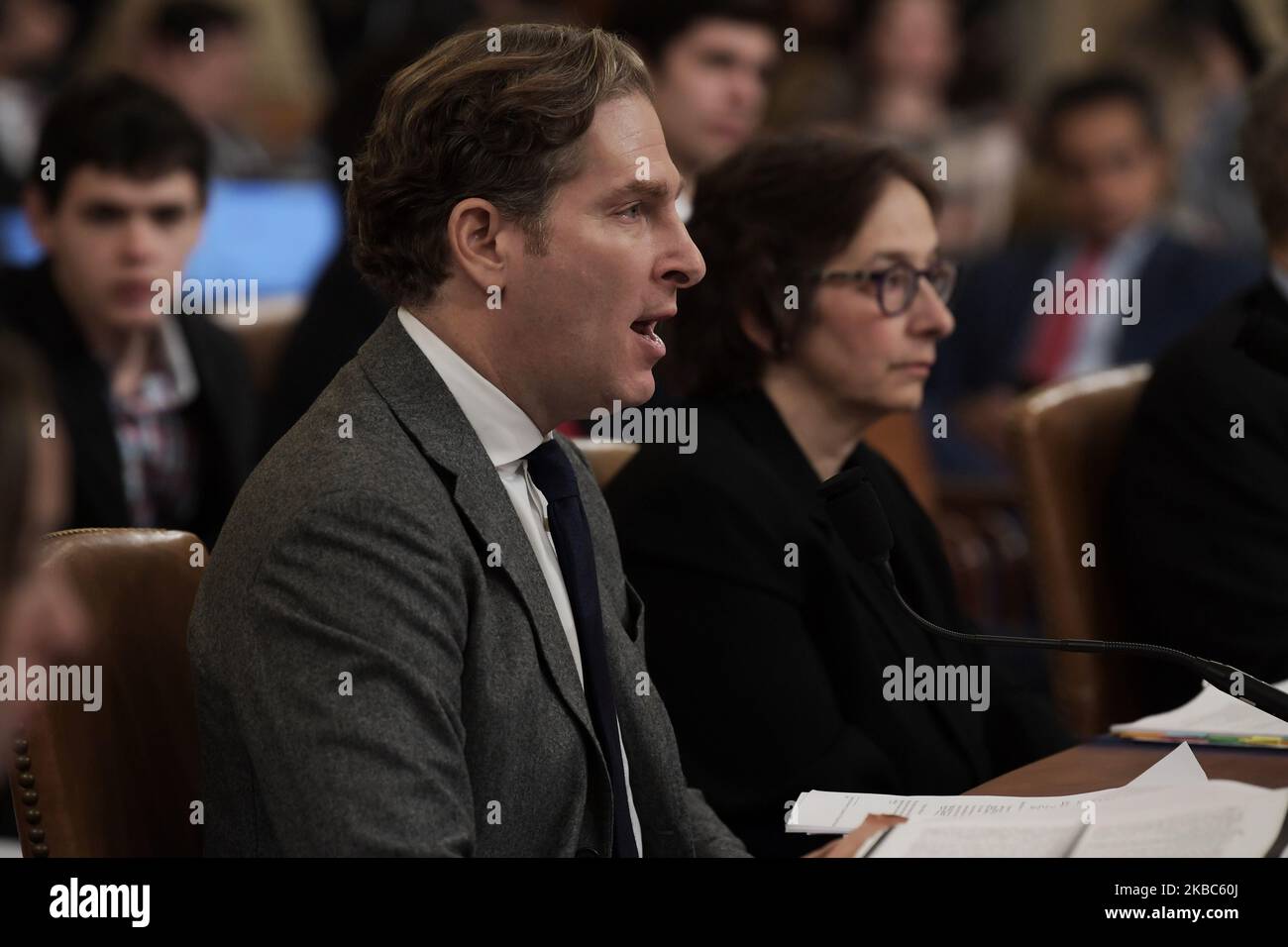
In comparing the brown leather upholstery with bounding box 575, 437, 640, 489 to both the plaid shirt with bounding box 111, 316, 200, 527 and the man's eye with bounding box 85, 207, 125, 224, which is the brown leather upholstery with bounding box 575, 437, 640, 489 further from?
the man's eye with bounding box 85, 207, 125, 224

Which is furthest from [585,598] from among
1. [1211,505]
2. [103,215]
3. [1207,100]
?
[1207,100]

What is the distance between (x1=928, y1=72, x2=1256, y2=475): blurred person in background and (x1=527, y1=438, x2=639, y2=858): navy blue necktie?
3042 millimetres

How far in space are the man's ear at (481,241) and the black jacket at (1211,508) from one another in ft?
3.63

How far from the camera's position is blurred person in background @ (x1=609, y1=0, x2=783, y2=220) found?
3459 mm

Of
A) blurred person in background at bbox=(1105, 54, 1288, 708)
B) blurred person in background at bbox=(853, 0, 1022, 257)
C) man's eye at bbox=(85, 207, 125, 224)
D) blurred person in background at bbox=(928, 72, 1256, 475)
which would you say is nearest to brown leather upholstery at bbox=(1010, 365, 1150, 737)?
blurred person in background at bbox=(1105, 54, 1288, 708)

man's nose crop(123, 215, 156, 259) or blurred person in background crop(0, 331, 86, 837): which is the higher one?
man's nose crop(123, 215, 156, 259)

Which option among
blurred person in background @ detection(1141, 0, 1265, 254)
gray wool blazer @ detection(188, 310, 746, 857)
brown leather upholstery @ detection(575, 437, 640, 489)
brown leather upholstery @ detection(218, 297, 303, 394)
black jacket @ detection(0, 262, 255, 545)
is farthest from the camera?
blurred person in background @ detection(1141, 0, 1265, 254)

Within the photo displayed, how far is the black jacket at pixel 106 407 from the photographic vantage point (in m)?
2.73

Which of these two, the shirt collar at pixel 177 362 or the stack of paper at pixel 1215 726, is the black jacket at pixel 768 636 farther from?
the shirt collar at pixel 177 362

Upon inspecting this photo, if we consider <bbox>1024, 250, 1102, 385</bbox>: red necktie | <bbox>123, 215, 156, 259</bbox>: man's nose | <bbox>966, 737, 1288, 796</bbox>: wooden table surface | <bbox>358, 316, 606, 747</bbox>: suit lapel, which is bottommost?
<bbox>966, 737, 1288, 796</bbox>: wooden table surface

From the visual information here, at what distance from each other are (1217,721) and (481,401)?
33.2 inches

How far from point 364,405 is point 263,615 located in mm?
211

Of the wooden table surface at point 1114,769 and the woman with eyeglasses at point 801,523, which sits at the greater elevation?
the woman with eyeglasses at point 801,523

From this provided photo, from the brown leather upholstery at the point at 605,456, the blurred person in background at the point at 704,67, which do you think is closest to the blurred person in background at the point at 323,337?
the blurred person in background at the point at 704,67
